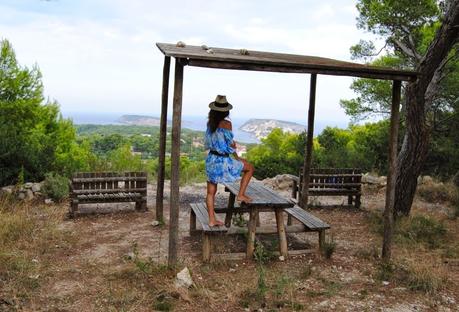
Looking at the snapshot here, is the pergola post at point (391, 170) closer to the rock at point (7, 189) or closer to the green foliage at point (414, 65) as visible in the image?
the green foliage at point (414, 65)

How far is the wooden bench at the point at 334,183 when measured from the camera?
33.7 feet

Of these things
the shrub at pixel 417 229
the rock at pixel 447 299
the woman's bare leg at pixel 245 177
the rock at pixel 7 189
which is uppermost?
the woman's bare leg at pixel 245 177

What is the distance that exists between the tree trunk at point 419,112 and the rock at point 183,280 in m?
5.34

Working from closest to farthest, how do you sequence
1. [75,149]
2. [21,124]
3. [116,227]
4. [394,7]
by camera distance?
1. [116,227]
2. [394,7]
3. [21,124]
4. [75,149]

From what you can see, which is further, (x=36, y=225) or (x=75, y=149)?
(x=75, y=149)

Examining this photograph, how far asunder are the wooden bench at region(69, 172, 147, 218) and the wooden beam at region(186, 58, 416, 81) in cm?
430

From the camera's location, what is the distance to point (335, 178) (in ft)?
34.2

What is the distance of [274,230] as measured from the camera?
21.6 ft

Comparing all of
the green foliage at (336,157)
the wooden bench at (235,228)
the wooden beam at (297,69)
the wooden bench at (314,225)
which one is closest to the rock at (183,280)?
the wooden bench at (235,228)

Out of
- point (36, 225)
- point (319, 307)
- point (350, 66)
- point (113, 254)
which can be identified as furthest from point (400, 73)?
point (36, 225)

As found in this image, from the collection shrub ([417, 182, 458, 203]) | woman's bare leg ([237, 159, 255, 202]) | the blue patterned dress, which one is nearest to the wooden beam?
the blue patterned dress

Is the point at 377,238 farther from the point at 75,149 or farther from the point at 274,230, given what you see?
the point at 75,149

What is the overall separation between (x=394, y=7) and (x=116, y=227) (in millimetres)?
7815

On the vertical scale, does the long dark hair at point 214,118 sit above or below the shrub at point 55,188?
above
